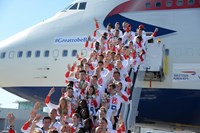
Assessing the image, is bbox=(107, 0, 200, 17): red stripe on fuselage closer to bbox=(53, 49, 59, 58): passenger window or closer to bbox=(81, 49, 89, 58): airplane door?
bbox=(81, 49, 89, 58): airplane door

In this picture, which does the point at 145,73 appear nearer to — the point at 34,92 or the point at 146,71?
the point at 146,71

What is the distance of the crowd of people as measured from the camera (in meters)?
5.65

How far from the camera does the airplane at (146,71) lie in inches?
466

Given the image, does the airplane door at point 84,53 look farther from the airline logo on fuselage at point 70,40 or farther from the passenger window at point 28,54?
the passenger window at point 28,54

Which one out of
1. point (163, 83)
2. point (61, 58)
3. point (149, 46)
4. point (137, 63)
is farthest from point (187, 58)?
point (61, 58)

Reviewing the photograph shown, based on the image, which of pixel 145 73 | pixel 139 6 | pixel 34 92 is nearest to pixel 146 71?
pixel 145 73

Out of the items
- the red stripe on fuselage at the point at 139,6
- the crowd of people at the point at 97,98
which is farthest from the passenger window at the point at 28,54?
the crowd of people at the point at 97,98

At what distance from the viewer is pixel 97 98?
23.9ft

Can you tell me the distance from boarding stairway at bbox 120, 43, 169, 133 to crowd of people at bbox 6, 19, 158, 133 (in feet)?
0.90

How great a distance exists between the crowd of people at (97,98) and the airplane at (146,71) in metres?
1.95

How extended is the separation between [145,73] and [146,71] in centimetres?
34

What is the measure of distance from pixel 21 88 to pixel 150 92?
4.76 meters

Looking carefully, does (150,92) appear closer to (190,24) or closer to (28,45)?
(190,24)

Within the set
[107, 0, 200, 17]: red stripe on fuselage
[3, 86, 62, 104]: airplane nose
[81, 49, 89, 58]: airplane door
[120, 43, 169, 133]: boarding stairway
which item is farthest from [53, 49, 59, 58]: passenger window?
[120, 43, 169, 133]: boarding stairway
